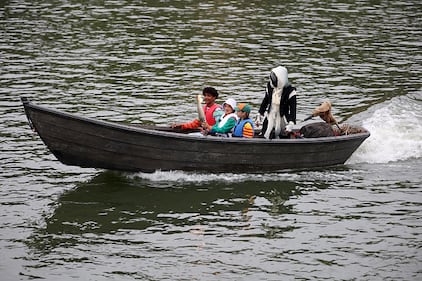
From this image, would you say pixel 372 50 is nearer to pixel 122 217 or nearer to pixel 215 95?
pixel 215 95

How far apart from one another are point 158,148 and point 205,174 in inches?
45.9

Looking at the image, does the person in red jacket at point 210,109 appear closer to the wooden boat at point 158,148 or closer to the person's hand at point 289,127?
the wooden boat at point 158,148

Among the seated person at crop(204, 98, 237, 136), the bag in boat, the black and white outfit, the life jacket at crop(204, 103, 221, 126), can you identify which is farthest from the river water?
the life jacket at crop(204, 103, 221, 126)

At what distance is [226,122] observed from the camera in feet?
56.4

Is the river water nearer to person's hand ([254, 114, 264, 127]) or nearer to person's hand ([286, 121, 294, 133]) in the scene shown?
person's hand ([286, 121, 294, 133])

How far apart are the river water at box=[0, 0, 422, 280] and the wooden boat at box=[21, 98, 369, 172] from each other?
31 cm

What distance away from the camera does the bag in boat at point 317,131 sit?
1766cm

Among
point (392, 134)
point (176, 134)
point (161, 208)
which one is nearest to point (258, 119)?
point (176, 134)

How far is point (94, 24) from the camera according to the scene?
33.2m

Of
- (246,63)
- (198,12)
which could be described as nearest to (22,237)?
(246,63)

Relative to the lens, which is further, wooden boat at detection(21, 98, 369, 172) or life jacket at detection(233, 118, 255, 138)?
life jacket at detection(233, 118, 255, 138)

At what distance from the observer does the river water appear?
13.7 metres

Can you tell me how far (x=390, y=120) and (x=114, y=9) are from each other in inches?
700

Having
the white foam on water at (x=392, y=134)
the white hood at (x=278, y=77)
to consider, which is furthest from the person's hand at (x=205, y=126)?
the white foam on water at (x=392, y=134)
